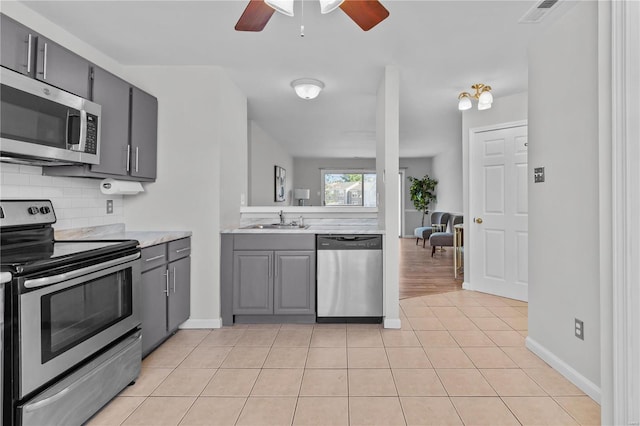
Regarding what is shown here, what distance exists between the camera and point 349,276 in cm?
321

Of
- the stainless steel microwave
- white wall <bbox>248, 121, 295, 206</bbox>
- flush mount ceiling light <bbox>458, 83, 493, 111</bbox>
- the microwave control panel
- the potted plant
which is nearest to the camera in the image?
the stainless steel microwave

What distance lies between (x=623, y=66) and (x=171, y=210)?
10.2ft

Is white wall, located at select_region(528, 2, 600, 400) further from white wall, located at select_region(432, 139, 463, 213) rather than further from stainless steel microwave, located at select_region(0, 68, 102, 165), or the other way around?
white wall, located at select_region(432, 139, 463, 213)

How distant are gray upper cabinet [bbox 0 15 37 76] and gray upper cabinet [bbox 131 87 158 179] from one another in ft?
2.77

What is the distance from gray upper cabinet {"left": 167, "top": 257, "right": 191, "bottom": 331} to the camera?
9.23ft

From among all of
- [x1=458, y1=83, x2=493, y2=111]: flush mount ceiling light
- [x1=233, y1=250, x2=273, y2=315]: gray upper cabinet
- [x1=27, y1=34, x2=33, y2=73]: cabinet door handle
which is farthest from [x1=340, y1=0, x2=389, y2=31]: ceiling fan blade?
[x1=458, y1=83, x2=493, y2=111]: flush mount ceiling light

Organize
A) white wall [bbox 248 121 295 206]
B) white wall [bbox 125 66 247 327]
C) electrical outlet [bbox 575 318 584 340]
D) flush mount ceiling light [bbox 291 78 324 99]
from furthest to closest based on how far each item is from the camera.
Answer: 1. white wall [bbox 248 121 295 206]
2. flush mount ceiling light [bbox 291 78 324 99]
3. white wall [bbox 125 66 247 327]
4. electrical outlet [bbox 575 318 584 340]

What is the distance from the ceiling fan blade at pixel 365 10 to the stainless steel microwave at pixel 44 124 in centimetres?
165

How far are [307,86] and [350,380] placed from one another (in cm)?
265

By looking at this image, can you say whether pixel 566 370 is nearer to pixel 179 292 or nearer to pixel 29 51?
pixel 179 292

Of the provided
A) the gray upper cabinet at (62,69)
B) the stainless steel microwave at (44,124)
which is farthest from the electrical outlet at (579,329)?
the gray upper cabinet at (62,69)

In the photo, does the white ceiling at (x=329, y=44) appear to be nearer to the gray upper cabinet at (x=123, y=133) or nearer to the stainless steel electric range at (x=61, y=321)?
the gray upper cabinet at (x=123, y=133)

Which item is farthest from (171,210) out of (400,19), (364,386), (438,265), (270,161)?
(438,265)

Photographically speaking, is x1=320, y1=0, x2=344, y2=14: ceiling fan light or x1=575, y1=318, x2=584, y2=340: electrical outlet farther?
x1=575, y1=318, x2=584, y2=340: electrical outlet
